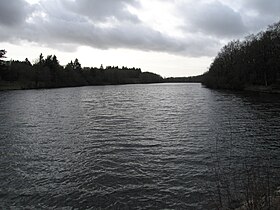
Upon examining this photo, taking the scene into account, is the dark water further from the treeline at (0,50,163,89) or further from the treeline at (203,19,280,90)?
the treeline at (0,50,163,89)

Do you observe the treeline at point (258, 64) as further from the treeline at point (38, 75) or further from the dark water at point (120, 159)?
the treeline at point (38, 75)

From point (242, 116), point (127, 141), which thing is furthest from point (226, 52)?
point (127, 141)

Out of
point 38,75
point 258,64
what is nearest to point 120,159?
point 258,64

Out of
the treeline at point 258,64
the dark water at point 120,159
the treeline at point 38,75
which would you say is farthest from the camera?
the treeline at point 38,75

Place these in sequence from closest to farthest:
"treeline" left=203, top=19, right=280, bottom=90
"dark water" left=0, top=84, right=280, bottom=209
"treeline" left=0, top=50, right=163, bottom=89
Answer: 1. "dark water" left=0, top=84, right=280, bottom=209
2. "treeline" left=203, top=19, right=280, bottom=90
3. "treeline" left=0, top=50, right=163, bottom=89

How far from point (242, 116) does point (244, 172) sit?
73.4 feet

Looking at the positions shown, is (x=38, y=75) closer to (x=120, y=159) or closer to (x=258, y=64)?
(x=258, y=64)

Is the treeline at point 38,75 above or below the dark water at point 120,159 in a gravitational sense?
above

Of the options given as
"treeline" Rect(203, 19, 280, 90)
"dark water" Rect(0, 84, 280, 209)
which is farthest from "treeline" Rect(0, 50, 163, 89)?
"dark water" Rect(0, 84, 280, 209)

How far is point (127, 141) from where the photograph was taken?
76.2ft

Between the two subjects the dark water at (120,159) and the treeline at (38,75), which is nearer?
the dark water at (120,159)

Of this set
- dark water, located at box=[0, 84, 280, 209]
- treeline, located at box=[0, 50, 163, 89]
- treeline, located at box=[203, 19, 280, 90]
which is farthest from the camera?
treeline, located at box=[0, 50, 163, 89]

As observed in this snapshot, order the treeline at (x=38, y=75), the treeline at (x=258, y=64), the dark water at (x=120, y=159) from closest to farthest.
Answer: the dark water at (x=120, y=159)
the treeline at (x=258, y=64)
the treeline at (x=38, y=75)

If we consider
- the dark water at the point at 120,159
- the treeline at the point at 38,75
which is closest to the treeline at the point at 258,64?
the dark water at the point at 120,159
